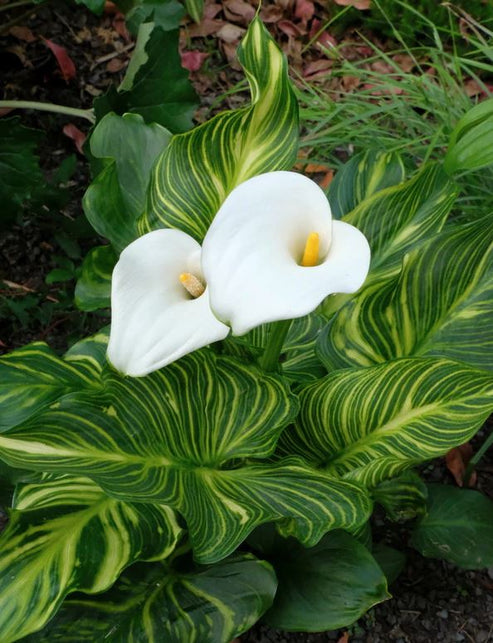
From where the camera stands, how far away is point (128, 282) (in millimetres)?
839

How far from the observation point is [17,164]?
149 centimetres

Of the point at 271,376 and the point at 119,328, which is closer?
the point at 119,328

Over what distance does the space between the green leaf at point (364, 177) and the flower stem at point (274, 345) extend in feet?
1.20

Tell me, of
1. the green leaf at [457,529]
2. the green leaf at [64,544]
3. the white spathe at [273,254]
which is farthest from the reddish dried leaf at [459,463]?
the white spathe at [273,254]

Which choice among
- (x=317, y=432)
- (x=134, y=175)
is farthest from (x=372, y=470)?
(x=134, y=175)

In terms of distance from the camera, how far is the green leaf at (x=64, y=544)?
876 mm

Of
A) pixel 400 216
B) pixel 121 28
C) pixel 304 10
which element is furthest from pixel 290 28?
pixel 400 216

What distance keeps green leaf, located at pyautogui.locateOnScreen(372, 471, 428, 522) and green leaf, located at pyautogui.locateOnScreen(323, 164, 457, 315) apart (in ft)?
1.00

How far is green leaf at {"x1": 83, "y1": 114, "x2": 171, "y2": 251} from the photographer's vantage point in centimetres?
117

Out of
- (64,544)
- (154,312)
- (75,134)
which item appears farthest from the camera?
(75,134)

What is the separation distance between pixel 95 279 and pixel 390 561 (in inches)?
26.9

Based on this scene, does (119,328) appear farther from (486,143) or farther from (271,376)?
(486,143)

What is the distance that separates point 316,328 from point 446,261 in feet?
0.90

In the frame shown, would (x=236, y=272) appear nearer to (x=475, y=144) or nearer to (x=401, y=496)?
(x=475, y=144)
